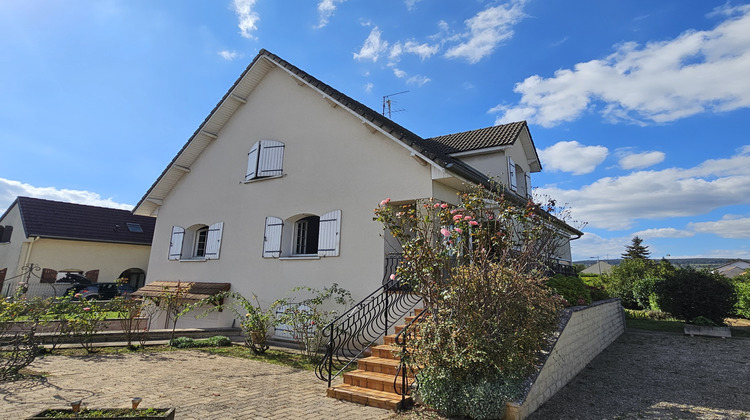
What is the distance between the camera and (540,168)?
16.0m

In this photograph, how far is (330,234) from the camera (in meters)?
9.19

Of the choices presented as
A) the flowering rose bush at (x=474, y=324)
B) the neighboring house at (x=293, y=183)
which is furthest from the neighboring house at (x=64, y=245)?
the flowering rose bush at (x=474, y=324)

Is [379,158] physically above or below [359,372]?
above

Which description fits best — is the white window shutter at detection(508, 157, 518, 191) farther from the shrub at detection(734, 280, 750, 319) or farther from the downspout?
the downspout

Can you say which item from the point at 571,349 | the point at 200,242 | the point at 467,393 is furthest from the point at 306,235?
the point at 467,393

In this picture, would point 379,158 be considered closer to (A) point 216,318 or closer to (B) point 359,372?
(B) point 359,372

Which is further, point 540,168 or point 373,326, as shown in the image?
point 540,168

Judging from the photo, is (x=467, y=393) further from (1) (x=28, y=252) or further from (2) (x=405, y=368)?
(1) (x=28, y=252)

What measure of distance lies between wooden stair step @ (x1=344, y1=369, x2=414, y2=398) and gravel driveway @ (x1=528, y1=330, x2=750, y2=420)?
5.43ft

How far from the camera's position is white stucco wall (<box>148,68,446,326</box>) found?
8625mm

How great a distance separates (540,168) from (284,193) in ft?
36.8

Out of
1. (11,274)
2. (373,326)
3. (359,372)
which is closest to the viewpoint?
(359,372)

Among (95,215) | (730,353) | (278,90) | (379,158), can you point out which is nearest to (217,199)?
(278,90)

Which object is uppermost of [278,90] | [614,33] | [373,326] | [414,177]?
[278,90]
